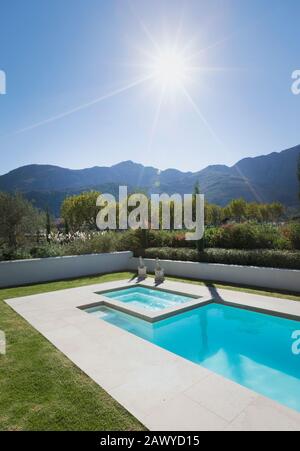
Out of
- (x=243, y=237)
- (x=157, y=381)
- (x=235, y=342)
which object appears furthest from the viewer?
(x=243, y=237)

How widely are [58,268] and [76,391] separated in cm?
811

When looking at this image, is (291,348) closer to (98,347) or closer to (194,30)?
(98,347)

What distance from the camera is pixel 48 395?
341cm

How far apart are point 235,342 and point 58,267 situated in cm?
761

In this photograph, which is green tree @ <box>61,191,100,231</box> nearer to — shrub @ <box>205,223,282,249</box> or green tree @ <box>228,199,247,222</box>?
shrub @ <box>205,223,282,249</box>

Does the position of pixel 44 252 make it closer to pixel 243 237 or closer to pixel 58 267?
pixel 58 267

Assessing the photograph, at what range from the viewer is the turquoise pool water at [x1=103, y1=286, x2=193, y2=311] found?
8305mm

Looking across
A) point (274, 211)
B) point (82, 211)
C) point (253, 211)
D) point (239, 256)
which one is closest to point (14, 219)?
point (239, 256)

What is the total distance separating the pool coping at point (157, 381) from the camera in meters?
2.88

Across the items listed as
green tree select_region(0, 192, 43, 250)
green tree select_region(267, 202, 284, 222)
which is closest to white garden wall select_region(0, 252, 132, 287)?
green tree select_region(0, 192, 43, 250)

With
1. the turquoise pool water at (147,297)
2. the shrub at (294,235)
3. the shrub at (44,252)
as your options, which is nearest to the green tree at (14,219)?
the shrub at (44,252)

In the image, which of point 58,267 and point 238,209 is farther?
point 238,209

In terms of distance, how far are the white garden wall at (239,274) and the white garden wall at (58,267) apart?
2337 millimetres

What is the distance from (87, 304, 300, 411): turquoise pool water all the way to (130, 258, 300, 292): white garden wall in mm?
2430
